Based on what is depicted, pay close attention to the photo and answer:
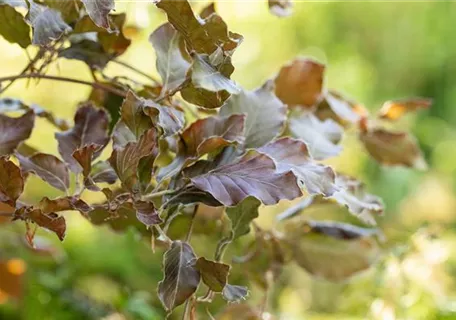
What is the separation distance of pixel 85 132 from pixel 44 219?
0.15 metres

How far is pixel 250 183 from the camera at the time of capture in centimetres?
50

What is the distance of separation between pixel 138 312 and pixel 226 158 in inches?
13.8

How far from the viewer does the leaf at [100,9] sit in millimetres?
467

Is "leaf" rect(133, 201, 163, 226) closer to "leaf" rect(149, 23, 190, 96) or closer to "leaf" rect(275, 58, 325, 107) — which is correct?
"leaf" rect(149, 23, 190, 96)

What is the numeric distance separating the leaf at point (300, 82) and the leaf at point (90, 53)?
190 mm

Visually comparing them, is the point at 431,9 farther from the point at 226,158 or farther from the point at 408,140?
the point at 226,158

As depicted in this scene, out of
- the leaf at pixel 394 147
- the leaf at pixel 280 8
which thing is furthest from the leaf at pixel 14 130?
the leaf at pixel 394 147

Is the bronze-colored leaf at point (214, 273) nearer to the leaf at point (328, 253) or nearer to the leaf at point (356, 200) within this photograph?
the leaf at point (356, 200)

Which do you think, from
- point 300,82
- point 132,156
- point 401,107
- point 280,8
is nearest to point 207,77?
point 132,156

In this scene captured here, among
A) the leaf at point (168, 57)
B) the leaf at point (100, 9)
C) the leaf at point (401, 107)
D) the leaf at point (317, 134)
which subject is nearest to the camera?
the leaf at point (100, 9)

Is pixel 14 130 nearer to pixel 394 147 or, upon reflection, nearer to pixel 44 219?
pixel 44 219

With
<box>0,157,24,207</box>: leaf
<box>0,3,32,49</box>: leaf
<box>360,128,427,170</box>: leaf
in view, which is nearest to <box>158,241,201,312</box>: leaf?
<box>0,157,24,207</box>: leaf

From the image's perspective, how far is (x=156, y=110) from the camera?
496 mm

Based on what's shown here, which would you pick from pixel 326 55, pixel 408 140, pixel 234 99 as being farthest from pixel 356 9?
pixel 234 99
